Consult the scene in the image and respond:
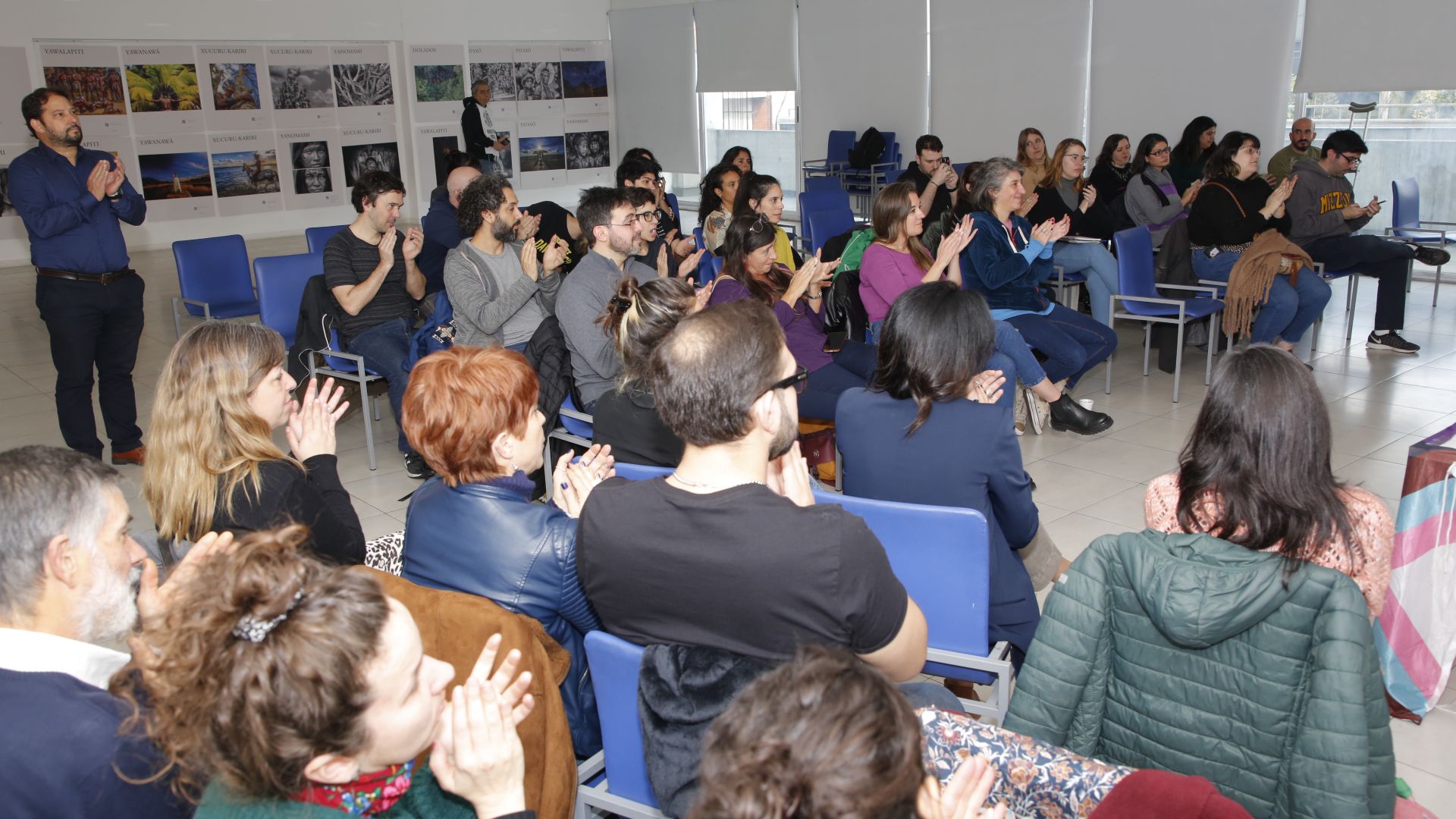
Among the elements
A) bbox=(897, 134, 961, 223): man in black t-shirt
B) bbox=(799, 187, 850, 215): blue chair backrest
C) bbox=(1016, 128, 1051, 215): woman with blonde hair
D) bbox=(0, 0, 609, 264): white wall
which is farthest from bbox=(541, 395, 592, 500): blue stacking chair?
bbox=(0, 0, 609, 264): white wall

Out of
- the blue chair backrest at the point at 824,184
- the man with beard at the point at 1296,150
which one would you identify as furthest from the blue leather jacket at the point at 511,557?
the man with beard at the point at 1296,150

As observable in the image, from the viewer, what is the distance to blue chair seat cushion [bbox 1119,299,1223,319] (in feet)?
19.1

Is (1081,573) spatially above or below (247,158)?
below

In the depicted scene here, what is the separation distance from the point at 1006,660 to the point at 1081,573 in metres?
0.63

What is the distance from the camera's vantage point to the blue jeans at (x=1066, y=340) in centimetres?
516

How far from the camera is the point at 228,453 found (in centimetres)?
233

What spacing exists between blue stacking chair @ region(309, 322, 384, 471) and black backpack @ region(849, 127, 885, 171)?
715cm

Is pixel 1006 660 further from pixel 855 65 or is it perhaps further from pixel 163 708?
pixel 855 65

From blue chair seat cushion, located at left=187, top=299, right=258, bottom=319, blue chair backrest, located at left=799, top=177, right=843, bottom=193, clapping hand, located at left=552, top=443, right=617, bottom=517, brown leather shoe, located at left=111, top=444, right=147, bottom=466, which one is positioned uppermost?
blue chair backrest, located at left=799, top=177, right=843, bottom=193

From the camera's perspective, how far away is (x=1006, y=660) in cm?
233

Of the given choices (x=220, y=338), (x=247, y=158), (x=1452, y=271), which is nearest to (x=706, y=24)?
(x=247, y=158)

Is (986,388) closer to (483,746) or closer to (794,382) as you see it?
(794,382)

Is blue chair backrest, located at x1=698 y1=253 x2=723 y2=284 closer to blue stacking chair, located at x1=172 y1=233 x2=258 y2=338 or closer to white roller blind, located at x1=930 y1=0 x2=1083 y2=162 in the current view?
blue stacking chair, located at x1=172 y1=233 x2=258 y2=338

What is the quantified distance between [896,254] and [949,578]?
8.96 feet
